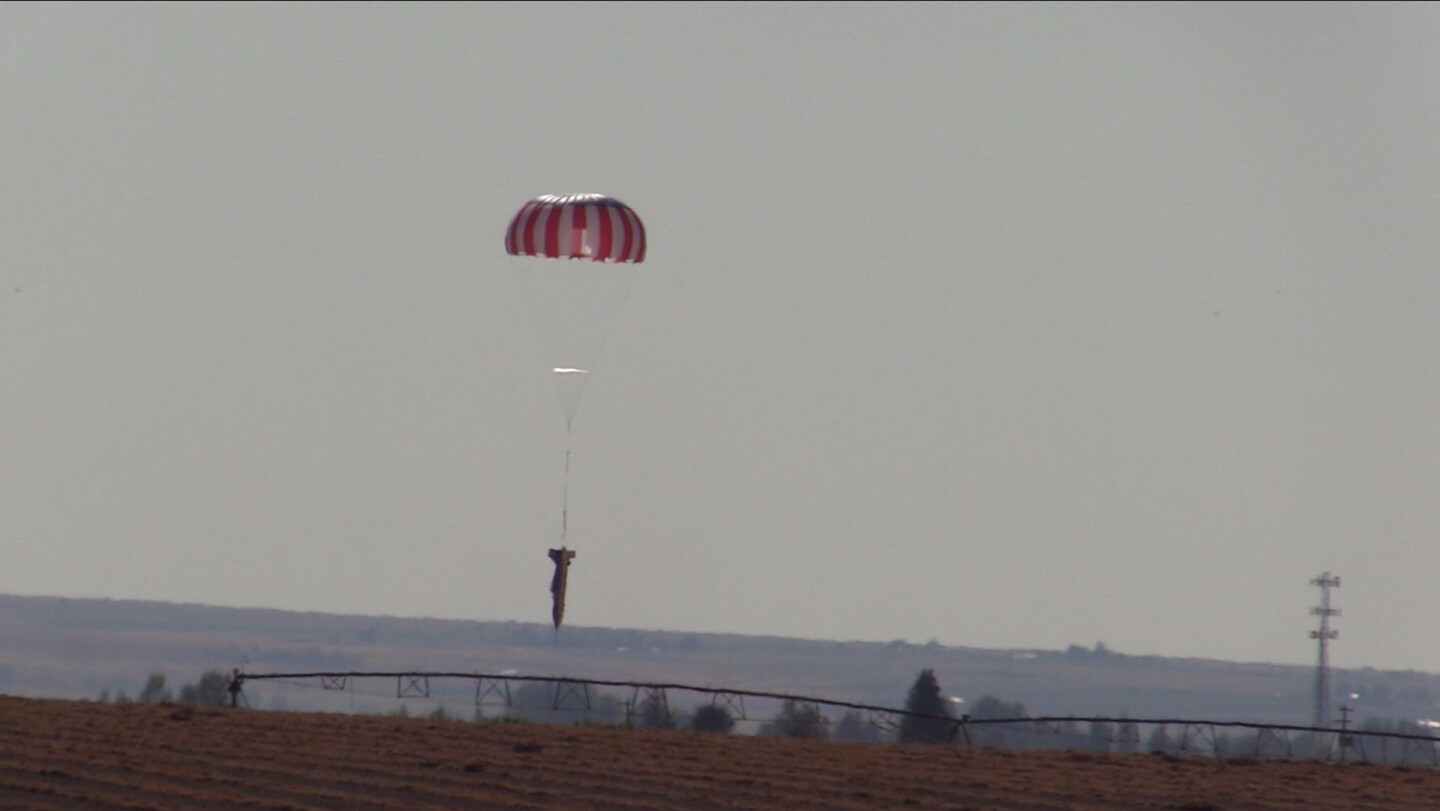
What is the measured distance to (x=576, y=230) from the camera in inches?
1503

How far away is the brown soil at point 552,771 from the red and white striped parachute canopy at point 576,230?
30.0ft

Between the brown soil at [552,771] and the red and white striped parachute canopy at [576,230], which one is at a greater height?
the red and white striped parachute canopy at [576,230]

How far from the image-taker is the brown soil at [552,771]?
84.3 feet

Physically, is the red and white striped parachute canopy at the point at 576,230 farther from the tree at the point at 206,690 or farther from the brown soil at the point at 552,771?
the tree at the point at 206,690

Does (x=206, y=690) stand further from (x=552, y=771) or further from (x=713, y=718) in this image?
(x=552, y=771)

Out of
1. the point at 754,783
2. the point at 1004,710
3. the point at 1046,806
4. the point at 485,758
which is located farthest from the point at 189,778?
the point at 1004,710

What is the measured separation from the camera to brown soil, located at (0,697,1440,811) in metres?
25.7

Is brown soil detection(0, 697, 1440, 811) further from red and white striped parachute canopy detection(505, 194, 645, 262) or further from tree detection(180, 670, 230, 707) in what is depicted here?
tree detection(180, 670, 230, 707)

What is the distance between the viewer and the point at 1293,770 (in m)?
31.7

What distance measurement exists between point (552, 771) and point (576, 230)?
1296 centimetres

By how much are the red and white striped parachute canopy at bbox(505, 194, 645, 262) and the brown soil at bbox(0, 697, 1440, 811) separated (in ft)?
30.0

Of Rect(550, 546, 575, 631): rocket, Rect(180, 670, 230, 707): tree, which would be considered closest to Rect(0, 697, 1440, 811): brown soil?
Rect(550, 546, 575, 631): rocket

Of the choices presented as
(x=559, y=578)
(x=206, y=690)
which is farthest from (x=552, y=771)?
(x=206, y=690)

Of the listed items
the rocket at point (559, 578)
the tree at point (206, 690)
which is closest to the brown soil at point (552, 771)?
the rocket at point (559, 578)
